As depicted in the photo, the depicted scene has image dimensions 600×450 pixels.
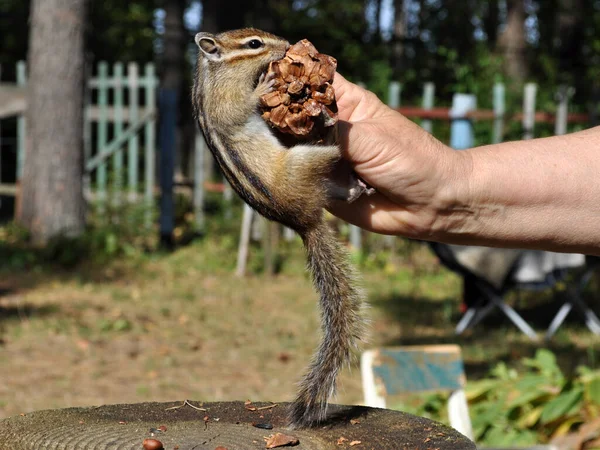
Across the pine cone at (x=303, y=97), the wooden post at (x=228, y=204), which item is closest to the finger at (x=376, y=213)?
the pine cone at (x=303, y=97)

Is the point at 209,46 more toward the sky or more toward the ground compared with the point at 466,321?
more toward the sky

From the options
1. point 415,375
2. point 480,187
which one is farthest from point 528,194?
point 415,375

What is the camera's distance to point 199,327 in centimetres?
634

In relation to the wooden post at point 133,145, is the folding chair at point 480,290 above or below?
below

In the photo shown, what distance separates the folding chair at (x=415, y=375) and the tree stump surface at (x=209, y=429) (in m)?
1.31

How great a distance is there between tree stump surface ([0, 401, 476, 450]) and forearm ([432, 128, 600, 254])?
0.53 metres

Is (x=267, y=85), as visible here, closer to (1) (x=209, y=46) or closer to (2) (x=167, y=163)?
(1) (x=209, y=46)

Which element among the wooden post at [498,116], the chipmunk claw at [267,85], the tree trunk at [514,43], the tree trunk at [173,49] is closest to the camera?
the chipmunk claw at [267,85]

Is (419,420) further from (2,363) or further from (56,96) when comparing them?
(56,96)

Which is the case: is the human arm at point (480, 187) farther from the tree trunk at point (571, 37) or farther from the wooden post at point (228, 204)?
the tree trunk at point (571, 37)

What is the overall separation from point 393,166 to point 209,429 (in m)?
0.74

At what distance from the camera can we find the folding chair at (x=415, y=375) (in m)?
3.50

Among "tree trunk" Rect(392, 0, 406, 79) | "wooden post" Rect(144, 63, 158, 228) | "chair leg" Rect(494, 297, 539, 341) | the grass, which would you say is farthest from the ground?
"tree trunk" Rect(392, 0, 406, 79)

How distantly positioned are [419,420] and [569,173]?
726mm
